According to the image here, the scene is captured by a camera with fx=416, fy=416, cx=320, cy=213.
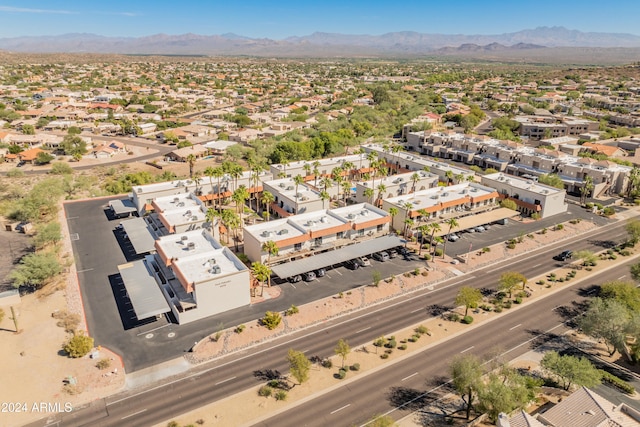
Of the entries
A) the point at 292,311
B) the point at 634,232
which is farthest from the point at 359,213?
the point at 634,232

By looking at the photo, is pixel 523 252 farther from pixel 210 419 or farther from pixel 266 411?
pixel 210 419

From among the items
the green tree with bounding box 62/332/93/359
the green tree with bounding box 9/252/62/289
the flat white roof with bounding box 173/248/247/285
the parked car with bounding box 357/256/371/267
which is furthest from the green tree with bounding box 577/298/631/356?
the green tree with bounding box 9/252/62/289

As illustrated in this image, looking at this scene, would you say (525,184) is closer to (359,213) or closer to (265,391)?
(359,213)

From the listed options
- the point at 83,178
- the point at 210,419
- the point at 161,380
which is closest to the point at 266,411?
the point at 210,419

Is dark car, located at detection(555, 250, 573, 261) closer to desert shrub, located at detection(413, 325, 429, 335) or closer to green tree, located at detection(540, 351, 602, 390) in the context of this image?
green tree, located at detection(540, 351, 602, 390)

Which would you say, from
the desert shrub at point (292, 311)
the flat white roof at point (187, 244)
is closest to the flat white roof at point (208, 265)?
the flat white roof at point (187, 244)
